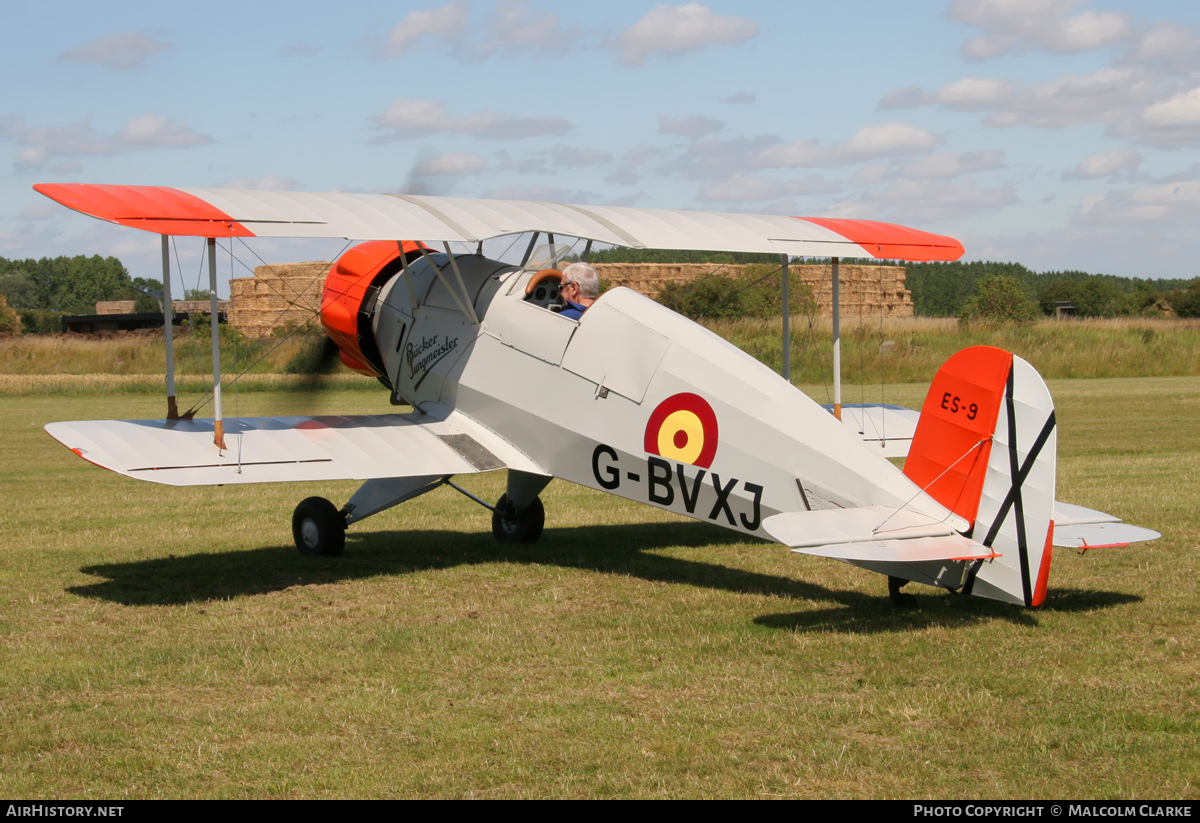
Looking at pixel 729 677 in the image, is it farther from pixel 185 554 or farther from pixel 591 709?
pixel 185 554

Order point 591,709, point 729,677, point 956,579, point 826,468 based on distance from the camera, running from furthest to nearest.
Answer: point 826,468 → point 956,579 → point 729,677 → point 591,709

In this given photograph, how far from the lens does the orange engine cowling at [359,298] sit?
9.48m

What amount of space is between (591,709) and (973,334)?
110 feet

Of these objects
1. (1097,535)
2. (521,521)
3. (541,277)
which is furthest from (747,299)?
(1097,535)

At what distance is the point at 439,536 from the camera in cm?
978

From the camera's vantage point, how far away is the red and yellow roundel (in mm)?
6734

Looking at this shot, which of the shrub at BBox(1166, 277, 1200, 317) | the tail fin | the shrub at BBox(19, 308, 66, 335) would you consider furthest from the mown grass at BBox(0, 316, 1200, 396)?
the shrub at BBox(1166, 277, 1200, 317)

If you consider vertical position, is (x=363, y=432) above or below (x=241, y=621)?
above

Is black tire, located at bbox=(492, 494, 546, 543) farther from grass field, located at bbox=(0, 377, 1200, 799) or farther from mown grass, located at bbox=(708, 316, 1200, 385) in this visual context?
mown grass, located at bbox=(708, 316, 1200, 385)

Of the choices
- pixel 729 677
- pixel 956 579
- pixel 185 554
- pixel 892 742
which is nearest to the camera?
pixel 892 742

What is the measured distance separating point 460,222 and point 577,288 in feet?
Result: 3.06

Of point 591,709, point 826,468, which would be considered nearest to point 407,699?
point 591,709

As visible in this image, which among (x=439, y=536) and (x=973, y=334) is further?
(x=973, y=334)

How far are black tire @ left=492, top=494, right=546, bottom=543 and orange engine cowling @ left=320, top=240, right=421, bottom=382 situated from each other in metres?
1.53
